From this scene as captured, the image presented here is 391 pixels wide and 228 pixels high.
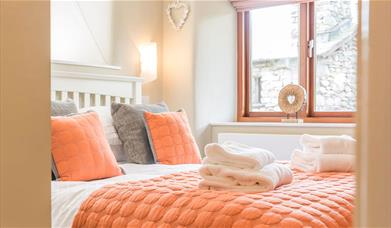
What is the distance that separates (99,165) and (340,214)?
116cm

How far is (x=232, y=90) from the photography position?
412cm

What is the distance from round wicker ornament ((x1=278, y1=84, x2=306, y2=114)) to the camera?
11.7ft

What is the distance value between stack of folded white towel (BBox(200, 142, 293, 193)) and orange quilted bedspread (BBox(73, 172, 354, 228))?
0.05 meters

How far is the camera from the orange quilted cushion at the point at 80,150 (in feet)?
6.66

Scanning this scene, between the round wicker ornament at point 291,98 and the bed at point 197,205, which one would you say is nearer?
the bed at point 197,205

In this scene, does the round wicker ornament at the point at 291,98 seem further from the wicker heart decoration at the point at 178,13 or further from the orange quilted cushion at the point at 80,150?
the orange quilted cushion at the point at 80,150

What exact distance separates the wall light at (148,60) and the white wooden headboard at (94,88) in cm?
27

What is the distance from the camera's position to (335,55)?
3684mm

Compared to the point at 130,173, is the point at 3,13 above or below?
above

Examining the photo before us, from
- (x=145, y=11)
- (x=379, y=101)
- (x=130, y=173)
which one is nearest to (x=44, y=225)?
(x=379, y=101)

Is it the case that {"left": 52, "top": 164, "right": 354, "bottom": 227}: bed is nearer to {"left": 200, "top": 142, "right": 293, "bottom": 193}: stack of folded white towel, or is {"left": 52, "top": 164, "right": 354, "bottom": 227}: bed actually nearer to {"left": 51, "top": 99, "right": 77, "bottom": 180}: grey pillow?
{"left": 200, "top": 142, "right": 293, "bottom": 193}: stack of folded white towel

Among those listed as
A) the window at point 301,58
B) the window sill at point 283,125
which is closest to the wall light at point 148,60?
the window sill at point 283,125

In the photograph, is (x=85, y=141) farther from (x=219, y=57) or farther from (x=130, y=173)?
(x=219, y=57)

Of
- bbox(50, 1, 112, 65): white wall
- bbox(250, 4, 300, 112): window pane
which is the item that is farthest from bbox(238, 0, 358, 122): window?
bbox(50, 1, 112, 65): white wall
